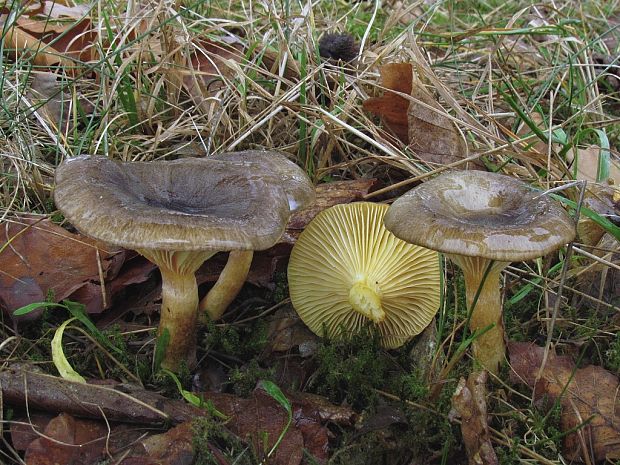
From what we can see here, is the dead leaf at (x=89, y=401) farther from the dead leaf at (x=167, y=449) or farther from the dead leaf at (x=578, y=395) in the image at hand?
the dead leaf at (x=578, y=395)

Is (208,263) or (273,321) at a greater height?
(208,263)

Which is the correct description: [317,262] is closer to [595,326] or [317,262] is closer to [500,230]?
[500,230]

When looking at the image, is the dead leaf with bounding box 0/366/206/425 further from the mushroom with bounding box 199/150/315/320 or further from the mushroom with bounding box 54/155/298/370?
the mushroom with bounding box 199/150/315/320

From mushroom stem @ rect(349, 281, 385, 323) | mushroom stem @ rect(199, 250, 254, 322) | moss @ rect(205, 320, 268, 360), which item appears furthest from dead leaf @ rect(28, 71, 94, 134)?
mushroom stem @ rect(349, 281, 385, 323)

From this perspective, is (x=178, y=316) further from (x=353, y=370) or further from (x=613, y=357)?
(x=613, y=357)

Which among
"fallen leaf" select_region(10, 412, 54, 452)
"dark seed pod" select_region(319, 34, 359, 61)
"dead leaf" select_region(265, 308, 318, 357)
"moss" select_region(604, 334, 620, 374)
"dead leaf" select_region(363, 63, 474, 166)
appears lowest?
"dead leaf" select_region(265, 308, 318, 357)

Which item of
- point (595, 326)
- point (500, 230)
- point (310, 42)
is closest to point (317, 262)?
point (500, 230)

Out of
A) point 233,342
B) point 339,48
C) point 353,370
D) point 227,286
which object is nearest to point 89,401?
point 233,342
